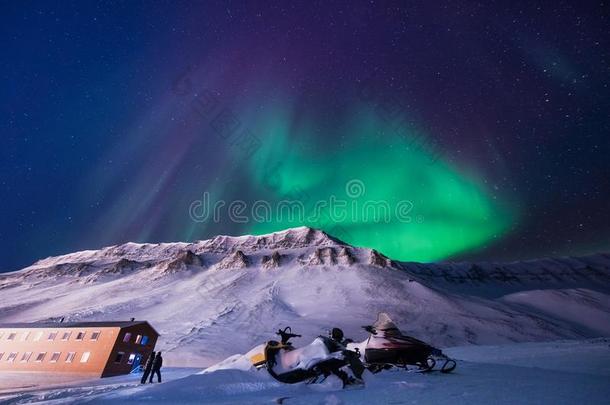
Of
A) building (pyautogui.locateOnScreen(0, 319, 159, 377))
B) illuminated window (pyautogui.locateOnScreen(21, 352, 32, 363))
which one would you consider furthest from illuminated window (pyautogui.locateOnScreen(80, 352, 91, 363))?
illuminated window (pyautogui.locateOnScreen(21, 352, 32, 363))

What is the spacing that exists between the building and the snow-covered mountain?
7000mm

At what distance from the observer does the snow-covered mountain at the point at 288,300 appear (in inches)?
2470

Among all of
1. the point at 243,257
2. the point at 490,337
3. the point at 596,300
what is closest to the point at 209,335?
the point at 490,337

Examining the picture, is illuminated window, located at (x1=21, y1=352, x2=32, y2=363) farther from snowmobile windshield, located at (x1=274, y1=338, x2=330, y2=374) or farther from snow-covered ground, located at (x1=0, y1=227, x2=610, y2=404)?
snowmobile windshield, located at (x1=274, y1=338, x2=330, y2=374)

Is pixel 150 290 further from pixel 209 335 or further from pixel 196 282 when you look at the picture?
pixel 209 335

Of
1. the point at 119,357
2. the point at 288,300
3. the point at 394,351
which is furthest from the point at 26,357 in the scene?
the point at 288,300

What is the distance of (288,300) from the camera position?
279ft

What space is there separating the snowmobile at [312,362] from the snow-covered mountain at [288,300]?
39285mm

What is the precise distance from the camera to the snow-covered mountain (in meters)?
62.8

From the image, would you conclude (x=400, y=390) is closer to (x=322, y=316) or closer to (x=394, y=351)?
(x=394, y=351)

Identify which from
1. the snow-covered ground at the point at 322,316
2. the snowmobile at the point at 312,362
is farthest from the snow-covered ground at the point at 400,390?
the snowmobile at the point at 312,362

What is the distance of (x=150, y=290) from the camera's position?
101 metres

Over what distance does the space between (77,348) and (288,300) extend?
51.3 metres

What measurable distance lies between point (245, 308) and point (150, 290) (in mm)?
39807
